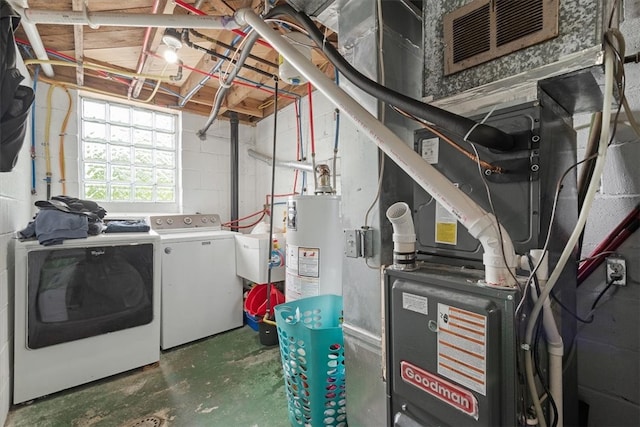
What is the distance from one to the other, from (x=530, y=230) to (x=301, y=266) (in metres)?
1.42

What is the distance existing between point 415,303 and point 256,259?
6.22 ft

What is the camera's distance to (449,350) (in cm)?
68

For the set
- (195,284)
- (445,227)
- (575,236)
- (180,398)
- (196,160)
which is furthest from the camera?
(196,160)

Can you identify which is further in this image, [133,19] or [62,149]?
[62,149]

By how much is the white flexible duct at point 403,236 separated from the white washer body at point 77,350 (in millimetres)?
1980

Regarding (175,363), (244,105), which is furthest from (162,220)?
(244,105)

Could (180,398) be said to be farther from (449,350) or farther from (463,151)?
(463,151)

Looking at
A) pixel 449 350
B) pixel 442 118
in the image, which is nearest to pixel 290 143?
pixel 442 118

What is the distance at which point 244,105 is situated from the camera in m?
3.34

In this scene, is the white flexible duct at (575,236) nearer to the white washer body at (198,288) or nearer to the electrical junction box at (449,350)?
the electrical junction box at (449,350)

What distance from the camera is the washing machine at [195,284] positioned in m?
2.30

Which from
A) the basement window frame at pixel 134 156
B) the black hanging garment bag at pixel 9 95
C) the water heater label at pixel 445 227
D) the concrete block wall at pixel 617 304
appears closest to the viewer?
the water heater label at pixel 445 227

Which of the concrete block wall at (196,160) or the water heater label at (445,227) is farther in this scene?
the concrete block wall at (196,160)

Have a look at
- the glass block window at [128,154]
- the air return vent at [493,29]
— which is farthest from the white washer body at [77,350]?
the air return vent at [493,29]
